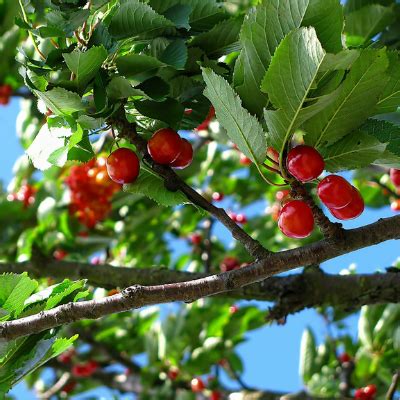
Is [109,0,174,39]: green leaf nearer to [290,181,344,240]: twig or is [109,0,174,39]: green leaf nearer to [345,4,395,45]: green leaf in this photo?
[290,181,344,240]: twig

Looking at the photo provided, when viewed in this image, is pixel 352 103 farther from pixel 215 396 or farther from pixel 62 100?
pixel 215 396

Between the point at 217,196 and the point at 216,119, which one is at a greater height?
the point at 216,119

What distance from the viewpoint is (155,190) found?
2053 mm

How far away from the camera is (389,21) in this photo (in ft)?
10.9

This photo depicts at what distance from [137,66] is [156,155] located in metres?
0.25

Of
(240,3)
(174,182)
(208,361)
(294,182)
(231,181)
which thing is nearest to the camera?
(294,182)

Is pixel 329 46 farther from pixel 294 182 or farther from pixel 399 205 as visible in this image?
pixel 399 205

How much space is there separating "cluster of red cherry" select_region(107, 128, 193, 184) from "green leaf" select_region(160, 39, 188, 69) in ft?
0.60

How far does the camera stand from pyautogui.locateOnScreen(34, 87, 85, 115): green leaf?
6.11 ft

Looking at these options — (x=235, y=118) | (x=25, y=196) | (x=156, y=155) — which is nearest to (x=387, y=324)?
(x=25, y=196)

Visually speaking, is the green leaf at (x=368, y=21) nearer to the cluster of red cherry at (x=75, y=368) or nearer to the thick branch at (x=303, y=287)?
the thick branch at (x=303, y=287)

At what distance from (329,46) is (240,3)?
2877 mm

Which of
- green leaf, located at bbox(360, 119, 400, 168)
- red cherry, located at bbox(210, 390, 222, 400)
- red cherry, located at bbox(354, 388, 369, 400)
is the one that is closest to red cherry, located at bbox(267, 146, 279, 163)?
green leaf, located at bbox(360, 119, 400, 168)

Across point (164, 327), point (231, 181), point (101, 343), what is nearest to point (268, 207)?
point (231, 181)
